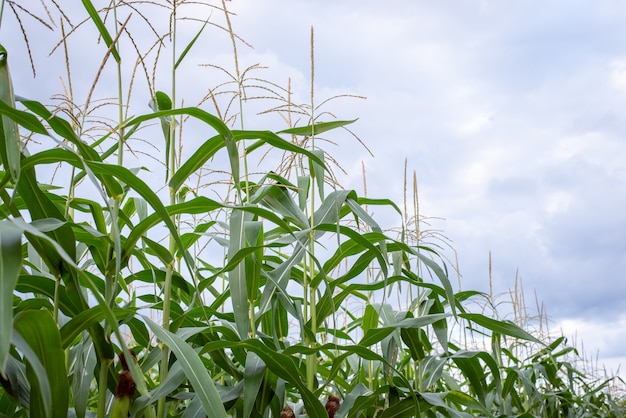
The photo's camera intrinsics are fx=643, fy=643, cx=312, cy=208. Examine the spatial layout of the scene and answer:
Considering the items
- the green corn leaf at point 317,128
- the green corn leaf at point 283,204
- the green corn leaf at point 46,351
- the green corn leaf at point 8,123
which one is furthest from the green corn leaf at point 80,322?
the green corn leaf at point 317,128

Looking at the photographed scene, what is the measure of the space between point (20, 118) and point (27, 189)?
0.16m

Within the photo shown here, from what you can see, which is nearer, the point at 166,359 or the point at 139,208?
the point at 166,359

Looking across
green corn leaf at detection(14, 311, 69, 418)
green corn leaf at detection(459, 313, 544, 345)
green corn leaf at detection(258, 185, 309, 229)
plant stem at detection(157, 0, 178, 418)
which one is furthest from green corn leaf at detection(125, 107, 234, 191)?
green corn leaf at detection(459, 313, 544, 345)

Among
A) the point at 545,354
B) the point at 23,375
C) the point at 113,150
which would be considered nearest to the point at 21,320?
the point at 23,375

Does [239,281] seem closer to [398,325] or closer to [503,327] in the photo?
[398,325]

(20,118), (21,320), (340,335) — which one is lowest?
(340,335)

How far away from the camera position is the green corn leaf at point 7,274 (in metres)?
0.50

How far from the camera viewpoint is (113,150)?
1222 mm

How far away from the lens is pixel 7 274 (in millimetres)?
545

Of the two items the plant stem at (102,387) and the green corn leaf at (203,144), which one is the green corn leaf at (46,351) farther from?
the green corn leaf at (203,144)

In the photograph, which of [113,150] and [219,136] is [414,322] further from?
[113,150]

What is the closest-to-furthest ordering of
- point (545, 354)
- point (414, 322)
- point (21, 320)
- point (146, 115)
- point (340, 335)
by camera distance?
point (21, 320) < point (146, 115) < point (414, 322) < point (340, 335) < point (545, 354)

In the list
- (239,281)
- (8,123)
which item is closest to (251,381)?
(239,281)

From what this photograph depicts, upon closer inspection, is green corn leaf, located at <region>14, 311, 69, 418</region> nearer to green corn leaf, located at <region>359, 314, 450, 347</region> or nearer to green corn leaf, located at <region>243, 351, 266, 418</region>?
green corn leaf, located at <region>243, 351, 266, 418</region>
